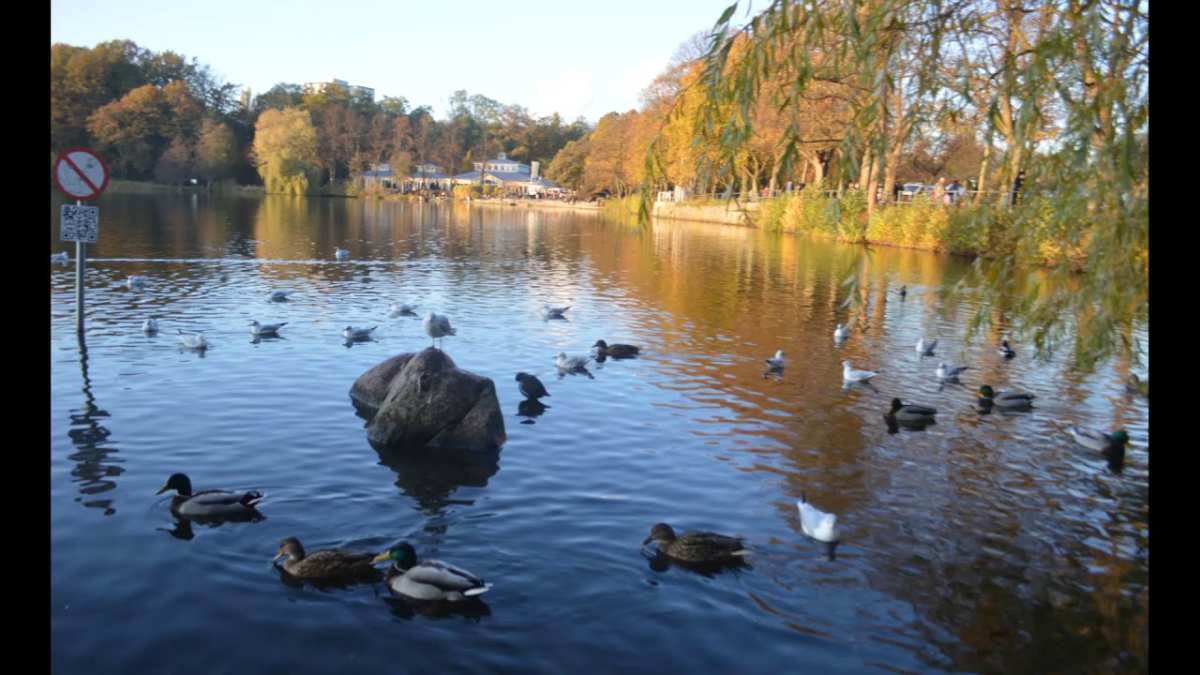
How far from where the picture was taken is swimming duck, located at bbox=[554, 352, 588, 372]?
14.9m

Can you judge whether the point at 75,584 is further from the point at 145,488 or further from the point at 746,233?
the point at 746,233

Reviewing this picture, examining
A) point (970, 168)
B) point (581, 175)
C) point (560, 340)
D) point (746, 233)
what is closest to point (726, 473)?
point (560, 340)

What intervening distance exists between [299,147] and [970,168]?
80.3m

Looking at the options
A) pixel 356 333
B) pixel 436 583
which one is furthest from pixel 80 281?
pixel 436 583

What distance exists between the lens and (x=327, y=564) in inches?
274

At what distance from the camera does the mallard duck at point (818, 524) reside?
314 inches

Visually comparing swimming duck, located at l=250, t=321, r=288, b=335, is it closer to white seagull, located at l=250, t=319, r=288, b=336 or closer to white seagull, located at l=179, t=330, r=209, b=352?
white seagull, located at l=250, t=319, r=288, b=336

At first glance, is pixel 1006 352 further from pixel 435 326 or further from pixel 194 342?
pixel 194 342

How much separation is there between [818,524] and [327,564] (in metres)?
4.50

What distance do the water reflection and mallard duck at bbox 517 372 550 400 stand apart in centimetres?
553

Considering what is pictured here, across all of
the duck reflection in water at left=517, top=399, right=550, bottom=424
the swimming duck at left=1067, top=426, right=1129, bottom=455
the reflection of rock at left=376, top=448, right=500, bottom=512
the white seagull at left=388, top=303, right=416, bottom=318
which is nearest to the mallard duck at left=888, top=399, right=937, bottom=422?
the swimming duck at left=1067, top=426, right=1129, bottom=455

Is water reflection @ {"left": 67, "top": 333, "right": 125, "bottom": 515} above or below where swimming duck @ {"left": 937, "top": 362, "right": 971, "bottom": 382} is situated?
below

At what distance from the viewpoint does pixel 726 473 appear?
10.1m
